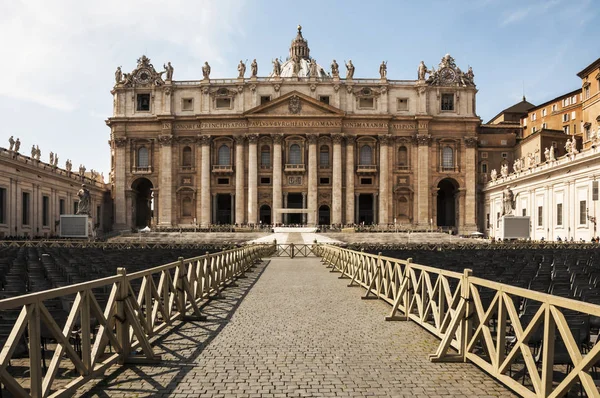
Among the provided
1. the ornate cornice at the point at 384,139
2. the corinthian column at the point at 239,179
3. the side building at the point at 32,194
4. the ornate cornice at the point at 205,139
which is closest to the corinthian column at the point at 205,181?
the ornate cornice at the point at 205,139

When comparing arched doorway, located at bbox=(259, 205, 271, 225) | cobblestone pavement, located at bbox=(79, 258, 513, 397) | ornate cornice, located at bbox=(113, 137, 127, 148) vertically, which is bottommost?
cobblestone pavement, located at bbox=(79, 258, 513, 397)

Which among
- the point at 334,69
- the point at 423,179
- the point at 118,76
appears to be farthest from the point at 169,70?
the point at 423,179

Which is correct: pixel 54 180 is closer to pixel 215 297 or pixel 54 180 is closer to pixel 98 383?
pixel 215 297

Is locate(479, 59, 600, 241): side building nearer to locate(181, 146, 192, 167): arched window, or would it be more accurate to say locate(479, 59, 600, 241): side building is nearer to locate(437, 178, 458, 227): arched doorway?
locate(437, 178, 458, 227): arched doorway

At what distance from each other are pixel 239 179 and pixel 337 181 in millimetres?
14929

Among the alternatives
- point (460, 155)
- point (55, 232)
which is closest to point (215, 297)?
point (55, 232)

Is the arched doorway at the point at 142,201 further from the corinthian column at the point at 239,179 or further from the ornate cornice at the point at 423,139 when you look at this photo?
the ornate cornice at the point at 423,139

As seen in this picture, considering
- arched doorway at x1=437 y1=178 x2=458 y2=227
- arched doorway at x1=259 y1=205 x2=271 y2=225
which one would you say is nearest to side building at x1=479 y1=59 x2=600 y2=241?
arched doorway at x1=437 y1=178 x2=458 y2=227

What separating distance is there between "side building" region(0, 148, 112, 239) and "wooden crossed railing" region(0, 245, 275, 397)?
46032mm

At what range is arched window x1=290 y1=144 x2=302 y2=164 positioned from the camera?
81.0 m

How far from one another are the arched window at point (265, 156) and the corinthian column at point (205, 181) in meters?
8.24

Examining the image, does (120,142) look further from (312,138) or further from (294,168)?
(312,138)

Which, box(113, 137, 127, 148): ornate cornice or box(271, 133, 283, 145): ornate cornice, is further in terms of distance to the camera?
box(113, 137, 127, 148): ornate cornice

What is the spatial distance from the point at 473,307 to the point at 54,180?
62.9m
